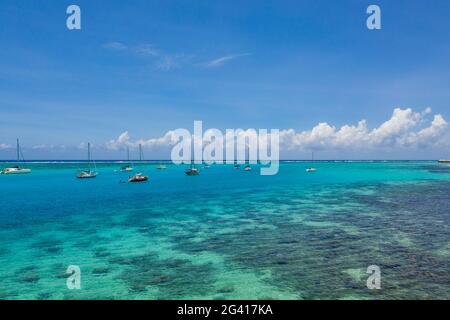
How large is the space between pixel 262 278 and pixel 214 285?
2383mm

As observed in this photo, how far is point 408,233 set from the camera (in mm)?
22766

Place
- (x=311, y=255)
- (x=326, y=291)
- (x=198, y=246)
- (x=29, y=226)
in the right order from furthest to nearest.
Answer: (x=29, y=226), (x=198, y=246), (x=311, y=255), (x=326, y=291)

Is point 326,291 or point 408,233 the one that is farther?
point 408,233

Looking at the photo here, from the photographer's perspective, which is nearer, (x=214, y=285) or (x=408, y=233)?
(x=214, y=285)

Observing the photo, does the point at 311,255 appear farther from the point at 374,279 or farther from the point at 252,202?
the point at 252,202

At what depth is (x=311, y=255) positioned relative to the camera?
1786cm

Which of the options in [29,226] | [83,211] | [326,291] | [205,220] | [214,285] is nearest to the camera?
[326,291]

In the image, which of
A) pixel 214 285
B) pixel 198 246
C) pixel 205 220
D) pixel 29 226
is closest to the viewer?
pixel 214 285
